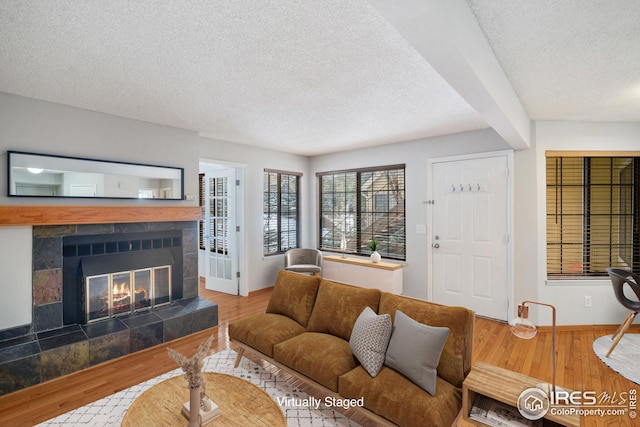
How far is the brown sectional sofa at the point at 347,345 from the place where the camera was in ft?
5.35

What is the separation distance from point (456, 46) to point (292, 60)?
1121 mm

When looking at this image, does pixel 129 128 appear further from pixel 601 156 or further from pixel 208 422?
pixel 601 156

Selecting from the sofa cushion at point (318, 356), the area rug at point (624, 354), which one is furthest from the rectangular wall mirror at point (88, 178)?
the area rug at point (624, 354)

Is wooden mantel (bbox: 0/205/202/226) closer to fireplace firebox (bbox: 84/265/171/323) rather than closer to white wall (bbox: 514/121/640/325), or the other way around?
fireplace firebox (bbox: 84/265/171/323)

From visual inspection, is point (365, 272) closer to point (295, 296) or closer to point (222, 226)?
point (295, 296)

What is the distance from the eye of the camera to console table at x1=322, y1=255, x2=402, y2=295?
434 centimetres

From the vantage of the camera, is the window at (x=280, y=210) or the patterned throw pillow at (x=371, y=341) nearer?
Result: the patterned throw pillow at (x=371, y=341)

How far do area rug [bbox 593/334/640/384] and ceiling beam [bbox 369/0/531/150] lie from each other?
96.5 inches

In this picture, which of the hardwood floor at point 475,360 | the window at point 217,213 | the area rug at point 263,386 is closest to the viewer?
the area rug at point 263,386

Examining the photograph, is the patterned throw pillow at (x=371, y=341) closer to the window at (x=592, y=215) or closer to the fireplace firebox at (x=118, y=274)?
the fireplace firebox at (x=118, y=274)

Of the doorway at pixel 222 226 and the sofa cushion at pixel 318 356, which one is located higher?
the doorway at pixel 222 226

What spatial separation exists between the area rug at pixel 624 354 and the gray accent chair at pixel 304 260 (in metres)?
3.45

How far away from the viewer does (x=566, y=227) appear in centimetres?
382

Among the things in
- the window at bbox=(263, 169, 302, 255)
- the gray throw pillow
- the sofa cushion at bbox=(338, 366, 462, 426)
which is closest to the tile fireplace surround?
the window at bbox=(263, 169, 302, 255)
